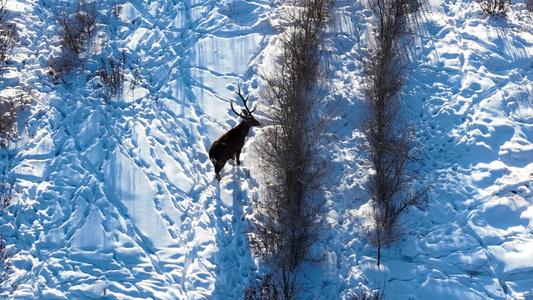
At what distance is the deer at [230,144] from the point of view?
9727mm

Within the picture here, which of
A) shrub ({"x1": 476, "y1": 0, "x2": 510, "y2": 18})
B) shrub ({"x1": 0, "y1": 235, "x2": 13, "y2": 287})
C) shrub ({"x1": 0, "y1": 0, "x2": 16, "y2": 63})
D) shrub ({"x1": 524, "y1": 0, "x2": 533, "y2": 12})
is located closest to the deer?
shrub ({"x1": 0, "y1": 235, "x2": 13, "y2": 287})

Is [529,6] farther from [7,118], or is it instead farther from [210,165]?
[7,118]

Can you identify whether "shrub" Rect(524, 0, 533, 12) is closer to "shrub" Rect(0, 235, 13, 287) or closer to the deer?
the deer

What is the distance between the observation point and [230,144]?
984 cm

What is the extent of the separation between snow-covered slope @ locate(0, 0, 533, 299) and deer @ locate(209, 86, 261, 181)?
18.4 inches

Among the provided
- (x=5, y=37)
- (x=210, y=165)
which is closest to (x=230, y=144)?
(x=210, y=165)

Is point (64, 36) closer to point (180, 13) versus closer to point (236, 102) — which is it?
point (180, 13)

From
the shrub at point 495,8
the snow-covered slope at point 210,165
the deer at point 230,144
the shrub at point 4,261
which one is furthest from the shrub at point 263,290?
the shrub at point 495,8

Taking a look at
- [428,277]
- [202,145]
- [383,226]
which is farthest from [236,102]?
[428,277]

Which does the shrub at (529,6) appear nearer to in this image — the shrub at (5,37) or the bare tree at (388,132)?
the bare tree at (388,132)

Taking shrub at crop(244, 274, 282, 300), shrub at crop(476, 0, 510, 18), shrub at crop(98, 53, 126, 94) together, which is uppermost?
shrub at crop(476, 0, 510, 18)

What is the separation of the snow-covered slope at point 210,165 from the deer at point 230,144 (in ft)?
1.53

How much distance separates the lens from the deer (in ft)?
31.9

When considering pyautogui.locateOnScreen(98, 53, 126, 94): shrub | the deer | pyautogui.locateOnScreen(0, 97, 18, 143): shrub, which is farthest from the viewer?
pyautogui.locateOnScreen(98, 53, 126, 94): shrub
